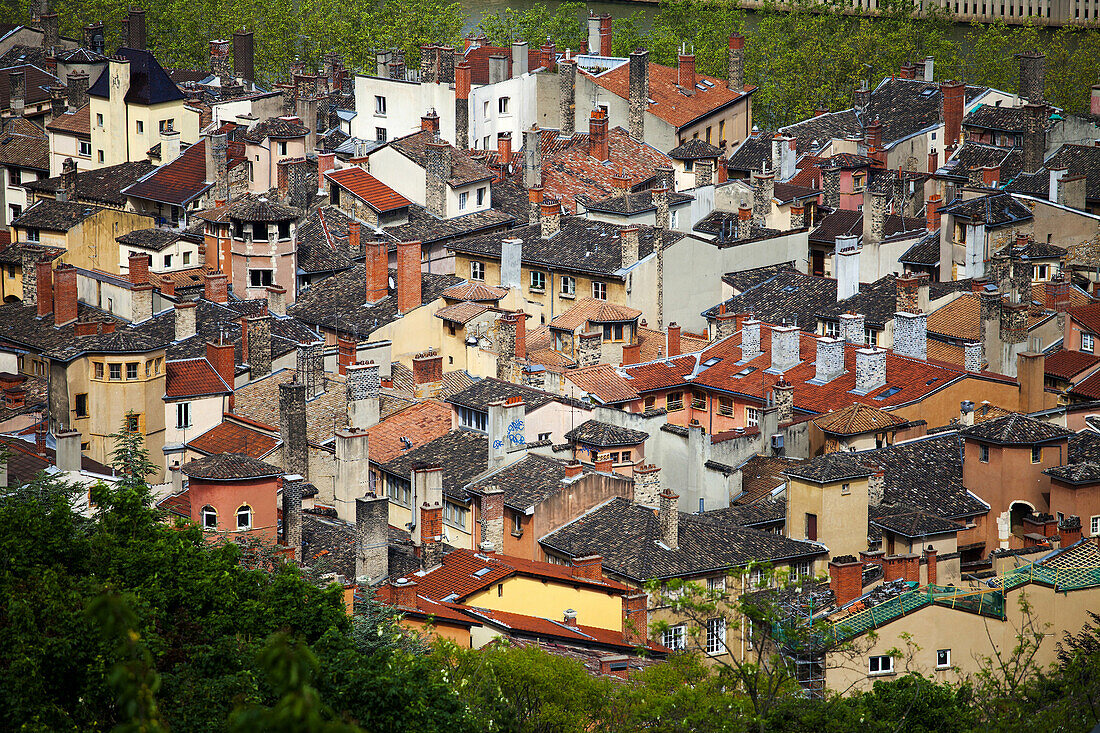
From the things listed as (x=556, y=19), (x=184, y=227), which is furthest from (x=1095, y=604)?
(x=556, y=19)

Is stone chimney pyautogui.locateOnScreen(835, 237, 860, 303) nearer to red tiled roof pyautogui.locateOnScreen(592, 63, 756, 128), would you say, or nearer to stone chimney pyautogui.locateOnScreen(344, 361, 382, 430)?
stone chimney pyautogui.locateOnScreen(344, 361, 382, 430)

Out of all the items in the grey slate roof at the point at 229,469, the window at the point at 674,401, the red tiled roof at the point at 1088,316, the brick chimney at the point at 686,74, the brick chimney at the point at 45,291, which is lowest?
the window at the point at 674,401

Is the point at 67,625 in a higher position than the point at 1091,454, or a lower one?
higher

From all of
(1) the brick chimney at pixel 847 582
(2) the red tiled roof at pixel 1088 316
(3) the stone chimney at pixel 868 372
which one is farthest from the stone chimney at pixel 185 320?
(2) the red tiled roof at pixel 1088 316

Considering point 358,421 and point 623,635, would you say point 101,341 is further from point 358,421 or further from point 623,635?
point 623,635

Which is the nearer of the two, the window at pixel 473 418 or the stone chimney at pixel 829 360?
the window at pixel 473 418

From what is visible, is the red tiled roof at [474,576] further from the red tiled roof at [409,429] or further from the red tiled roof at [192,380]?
the red tiled roof at [192,380]

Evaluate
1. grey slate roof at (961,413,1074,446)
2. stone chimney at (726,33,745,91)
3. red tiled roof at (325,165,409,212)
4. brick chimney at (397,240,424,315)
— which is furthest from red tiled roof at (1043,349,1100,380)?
stone chimney at (726,33,745,91)

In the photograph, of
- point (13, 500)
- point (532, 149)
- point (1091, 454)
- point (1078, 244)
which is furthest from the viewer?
point (532, 149)

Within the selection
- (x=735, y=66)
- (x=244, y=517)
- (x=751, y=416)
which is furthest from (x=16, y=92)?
(x=244, y=517)
